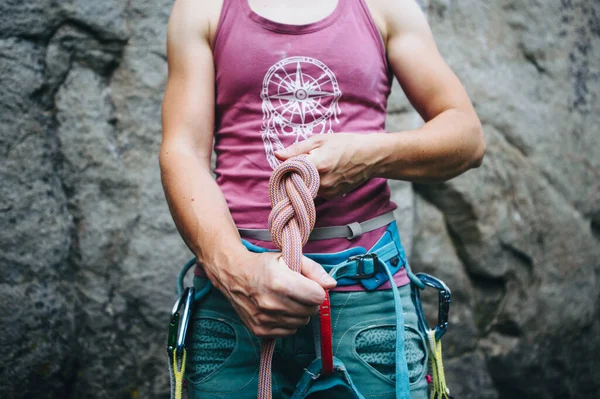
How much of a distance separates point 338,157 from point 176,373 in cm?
57

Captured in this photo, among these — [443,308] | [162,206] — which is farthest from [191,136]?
[162,206]

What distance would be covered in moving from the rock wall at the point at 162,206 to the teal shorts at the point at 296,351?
33.1 inches

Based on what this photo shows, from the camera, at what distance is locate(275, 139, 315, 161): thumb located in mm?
947

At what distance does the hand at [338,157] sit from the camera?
0.95m

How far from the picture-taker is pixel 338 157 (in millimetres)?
958

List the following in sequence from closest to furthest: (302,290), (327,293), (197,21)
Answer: (302,290)
(327,293)
(197,21)

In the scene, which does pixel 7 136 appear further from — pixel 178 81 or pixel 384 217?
pixel 384 217

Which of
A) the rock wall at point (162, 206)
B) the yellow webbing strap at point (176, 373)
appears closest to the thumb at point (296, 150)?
the yellow webbing strap at point (176, 373)

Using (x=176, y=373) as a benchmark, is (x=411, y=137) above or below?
above

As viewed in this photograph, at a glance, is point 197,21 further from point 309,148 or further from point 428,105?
point 428,105

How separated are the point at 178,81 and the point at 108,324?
1.09 meters

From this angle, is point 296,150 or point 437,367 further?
point 437,367

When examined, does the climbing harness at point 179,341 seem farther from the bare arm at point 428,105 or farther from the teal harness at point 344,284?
the bare arm at point 428,105

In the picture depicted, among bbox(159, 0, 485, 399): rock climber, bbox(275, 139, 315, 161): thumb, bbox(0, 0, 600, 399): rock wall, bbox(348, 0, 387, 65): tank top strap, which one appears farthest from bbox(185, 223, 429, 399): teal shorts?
bbox(0, 0, 600, 399): rock wall
